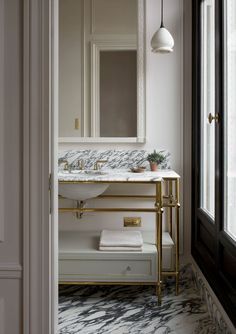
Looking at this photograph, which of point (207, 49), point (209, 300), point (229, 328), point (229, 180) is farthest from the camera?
point (207, 49)

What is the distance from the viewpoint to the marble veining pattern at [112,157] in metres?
3.18

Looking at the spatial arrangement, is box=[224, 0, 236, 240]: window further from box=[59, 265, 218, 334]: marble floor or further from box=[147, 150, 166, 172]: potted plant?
box=[147, 150, 166, 172]: potted plant

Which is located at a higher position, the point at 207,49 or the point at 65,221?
the point at 207,49

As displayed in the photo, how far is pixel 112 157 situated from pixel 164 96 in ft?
2.08

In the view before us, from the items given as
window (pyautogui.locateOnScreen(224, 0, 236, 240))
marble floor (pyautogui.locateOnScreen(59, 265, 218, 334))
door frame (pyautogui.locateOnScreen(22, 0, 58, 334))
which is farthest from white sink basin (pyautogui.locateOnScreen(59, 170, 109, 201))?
door frame (pyautogui.locateOnScreen(22, 0, 58, 334))

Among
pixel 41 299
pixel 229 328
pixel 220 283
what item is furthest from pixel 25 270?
pixel 220 283

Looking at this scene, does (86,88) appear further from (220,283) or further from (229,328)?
(229,328)

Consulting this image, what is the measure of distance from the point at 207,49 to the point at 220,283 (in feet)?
5.09

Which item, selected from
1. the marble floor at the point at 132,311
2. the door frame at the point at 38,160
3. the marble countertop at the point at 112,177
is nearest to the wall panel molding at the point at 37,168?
the door frame at the point at 38,160

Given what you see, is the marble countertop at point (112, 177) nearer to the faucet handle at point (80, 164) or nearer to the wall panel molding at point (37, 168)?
the faucet handle at point (80, 164)

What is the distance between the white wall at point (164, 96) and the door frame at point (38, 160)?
82.9 inches

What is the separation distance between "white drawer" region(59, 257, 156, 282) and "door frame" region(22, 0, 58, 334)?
1.61 metres

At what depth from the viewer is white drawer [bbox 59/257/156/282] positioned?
2.68 meters

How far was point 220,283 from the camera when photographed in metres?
2.21
